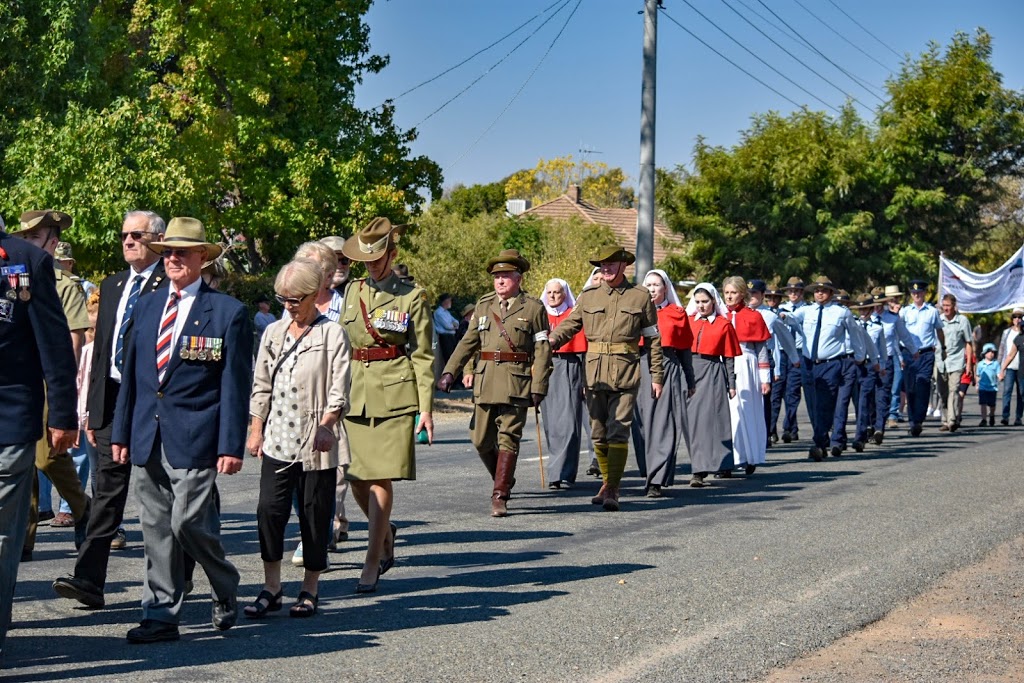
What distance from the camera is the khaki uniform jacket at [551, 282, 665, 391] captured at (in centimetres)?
1224

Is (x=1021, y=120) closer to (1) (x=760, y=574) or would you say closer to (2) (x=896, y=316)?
(2) (x=896, y=316)

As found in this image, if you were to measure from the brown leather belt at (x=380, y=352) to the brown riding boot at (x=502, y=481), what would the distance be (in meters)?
3.08

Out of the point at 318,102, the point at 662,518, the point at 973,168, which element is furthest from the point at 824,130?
the point at 662,518

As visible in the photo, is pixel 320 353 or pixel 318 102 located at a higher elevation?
pixel 318 102

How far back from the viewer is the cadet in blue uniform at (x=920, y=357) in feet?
71.5

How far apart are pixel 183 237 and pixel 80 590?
6.39 feet

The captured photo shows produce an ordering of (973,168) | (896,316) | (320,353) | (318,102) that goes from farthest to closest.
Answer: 1. (973,168)
2. (318,102)
3. (896,316)
4. (320,353)

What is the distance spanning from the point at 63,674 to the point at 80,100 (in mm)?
20288

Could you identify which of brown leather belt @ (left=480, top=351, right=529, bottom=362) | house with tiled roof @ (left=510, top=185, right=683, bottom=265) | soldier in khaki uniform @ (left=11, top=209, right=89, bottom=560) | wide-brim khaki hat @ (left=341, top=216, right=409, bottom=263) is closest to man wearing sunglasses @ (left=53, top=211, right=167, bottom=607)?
soldier in khaki uniform @ (left=11, top=209, right=89, bottom=560)

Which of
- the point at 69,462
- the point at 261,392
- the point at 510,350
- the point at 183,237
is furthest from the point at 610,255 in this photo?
the point at 183,237

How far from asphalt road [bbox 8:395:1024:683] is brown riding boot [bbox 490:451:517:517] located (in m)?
0.14

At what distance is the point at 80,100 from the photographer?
82.0 ft

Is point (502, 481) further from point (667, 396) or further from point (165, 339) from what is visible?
point (165, 339)

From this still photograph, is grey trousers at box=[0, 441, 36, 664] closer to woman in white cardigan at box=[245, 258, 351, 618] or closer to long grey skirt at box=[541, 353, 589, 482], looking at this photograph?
woman in white cardigan at box=[245, 258, 351, 618]
